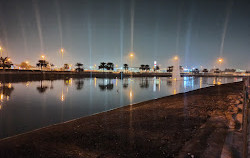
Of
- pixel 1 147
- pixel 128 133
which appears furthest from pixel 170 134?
pixel 1 147

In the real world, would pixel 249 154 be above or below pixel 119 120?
above

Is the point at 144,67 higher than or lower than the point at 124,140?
higher

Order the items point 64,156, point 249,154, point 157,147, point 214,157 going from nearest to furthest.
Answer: point 249,154, point 214,157, point 64,156, point 157,147

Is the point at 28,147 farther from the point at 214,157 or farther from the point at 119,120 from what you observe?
the point at 214,157

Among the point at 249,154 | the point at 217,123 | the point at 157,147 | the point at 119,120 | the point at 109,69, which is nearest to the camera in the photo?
the point at 249,154

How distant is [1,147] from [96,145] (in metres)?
3.03

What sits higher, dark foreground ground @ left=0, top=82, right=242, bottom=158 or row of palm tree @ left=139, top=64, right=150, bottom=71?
row of palm tree @ left=139, top=64, right=150, bottom=71

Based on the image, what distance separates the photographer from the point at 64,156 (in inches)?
173

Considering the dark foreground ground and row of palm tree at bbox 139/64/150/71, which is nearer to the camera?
the dark foreground ground

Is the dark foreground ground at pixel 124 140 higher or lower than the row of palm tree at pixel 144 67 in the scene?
lower

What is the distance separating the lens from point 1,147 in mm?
4938

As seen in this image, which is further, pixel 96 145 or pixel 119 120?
pixel 119 120

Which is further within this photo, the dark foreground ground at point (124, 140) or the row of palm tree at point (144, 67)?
the row of palm tree at point (144, 67)

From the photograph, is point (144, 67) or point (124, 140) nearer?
point (124, 140)
